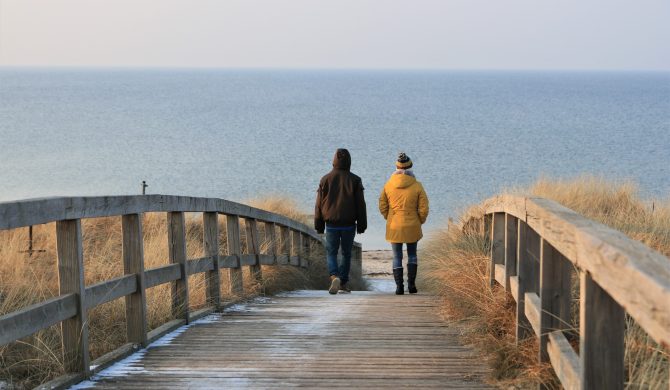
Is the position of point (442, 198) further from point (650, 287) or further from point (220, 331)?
point (650, 287)

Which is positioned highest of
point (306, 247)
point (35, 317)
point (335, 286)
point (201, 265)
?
point (35, 317)

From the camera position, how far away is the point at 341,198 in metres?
11.7

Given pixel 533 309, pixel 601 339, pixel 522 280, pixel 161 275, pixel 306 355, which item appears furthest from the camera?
pixel 161 275

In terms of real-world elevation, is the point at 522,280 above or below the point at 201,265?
above

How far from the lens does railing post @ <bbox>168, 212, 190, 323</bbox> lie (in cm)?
774

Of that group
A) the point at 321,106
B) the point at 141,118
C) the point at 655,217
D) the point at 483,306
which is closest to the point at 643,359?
the point at 483,306

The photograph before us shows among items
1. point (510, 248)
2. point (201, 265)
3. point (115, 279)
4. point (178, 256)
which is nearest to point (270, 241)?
point (201, 265)

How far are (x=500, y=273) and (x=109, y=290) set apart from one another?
2829 millimetres

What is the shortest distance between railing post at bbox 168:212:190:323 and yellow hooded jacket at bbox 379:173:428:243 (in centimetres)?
420

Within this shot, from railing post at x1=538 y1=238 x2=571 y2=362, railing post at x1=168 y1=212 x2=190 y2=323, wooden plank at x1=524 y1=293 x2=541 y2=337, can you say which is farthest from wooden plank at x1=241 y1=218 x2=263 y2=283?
railing post at x1=538 y1=238 x2=571 y2=362

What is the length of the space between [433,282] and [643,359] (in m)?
6.44

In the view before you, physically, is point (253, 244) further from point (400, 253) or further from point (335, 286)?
point (400, 253)

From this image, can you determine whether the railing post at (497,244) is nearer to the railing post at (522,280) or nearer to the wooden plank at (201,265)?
the railing post at (522,280)

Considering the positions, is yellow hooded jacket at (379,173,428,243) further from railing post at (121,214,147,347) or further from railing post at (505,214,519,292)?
railing post at (121,214,147,347)
